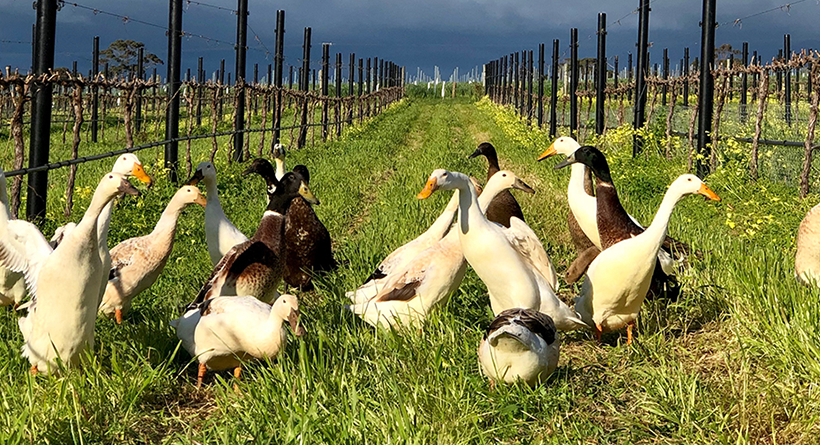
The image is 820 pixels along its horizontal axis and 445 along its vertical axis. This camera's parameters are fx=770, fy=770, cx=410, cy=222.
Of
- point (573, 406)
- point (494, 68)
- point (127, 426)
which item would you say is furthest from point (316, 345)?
point (494, 68)

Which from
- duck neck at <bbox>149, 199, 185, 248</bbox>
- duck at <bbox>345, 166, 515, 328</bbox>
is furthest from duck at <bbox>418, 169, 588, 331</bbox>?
duck neck at <bbox>149, 199, 185, 248</bbox>

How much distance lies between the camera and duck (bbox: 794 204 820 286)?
4.54 metres

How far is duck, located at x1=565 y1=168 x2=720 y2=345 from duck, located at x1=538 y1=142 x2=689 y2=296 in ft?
2.07

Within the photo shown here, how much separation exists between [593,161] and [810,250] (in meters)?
1.68

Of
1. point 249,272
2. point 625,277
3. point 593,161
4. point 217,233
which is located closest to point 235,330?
point 249,272

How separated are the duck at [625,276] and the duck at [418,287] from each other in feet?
2.60

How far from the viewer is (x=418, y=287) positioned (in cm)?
460

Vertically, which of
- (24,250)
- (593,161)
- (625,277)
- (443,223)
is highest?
(593,161)

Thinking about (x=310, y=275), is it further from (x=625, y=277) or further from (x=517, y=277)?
(x=625, y=277)

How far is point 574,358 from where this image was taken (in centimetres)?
450

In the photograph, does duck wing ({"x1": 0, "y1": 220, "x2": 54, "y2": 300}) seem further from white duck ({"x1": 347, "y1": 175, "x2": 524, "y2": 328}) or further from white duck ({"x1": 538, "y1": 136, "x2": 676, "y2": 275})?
white duck ({"x1": 538, "y1": 136, "x2": 676, "y2": 275})

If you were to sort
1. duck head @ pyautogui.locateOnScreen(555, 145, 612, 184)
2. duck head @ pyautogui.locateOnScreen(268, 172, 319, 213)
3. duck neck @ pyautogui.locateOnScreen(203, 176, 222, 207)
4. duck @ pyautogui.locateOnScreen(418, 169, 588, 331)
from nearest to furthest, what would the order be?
duck @ pyautogui.locateOnScreen(418, 169, 588, 331) < duck head @ pyautogui.locateOnScreen(268, 172, 319, 213) < duck head @ pyautogui.locateOnScreen(555, 145, 612, 184) < duck neck @ pyautogui.locateOnScreen(203, 176, 222, 207)

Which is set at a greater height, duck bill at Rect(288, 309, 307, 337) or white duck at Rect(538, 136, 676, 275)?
white duck at Rect(538, 136, 676, 275)

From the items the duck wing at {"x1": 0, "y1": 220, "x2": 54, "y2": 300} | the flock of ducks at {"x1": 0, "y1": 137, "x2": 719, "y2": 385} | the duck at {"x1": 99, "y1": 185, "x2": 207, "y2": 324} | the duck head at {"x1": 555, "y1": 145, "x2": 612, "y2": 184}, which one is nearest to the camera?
the flock of ducks at {"x1": 0, "y1": 137, "x2": 719, "y2": 385}
